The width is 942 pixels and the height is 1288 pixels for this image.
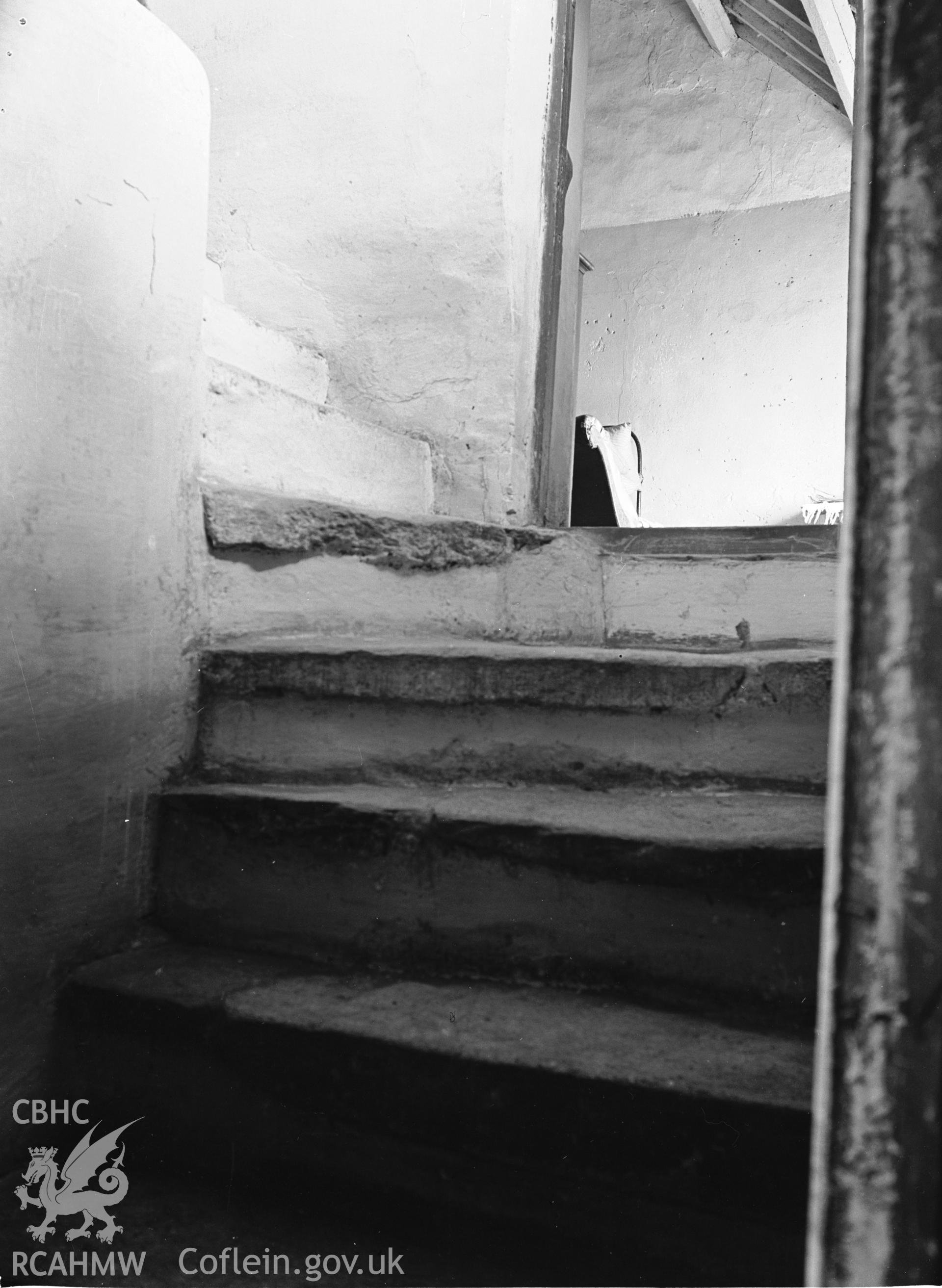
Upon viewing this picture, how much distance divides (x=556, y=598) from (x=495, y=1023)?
797 mm

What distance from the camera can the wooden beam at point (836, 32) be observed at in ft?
13.1

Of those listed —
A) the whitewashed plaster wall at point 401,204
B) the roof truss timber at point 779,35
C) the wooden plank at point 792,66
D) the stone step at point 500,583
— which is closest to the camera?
the stone step at point 500,583

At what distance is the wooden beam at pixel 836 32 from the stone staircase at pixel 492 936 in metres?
3.78

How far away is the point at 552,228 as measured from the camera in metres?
2.31

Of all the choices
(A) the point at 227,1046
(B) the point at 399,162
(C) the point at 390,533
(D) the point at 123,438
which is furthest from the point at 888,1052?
(B) the point at 399,162

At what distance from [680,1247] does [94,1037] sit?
627 mm

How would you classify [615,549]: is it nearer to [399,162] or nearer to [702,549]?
[702,549]

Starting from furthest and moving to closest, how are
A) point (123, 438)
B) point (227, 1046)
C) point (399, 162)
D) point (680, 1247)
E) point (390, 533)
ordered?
point (399, 162) < point (390, 533) < point (123, 438) < point (227, 1046) < point (680, 1247)

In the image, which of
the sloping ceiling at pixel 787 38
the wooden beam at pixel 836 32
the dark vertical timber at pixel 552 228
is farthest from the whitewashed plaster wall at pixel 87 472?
the sloping ceiling at pixel 787 38

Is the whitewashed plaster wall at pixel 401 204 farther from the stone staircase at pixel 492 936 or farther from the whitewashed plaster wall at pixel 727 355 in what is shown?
the whitewashed plaster wall at pixel 727 355

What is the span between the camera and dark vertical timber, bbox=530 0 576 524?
226 centimetres

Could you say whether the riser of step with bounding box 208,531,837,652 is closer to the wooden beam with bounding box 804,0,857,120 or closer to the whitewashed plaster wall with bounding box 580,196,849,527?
the wooden beam with bounding box 804,0,857,120

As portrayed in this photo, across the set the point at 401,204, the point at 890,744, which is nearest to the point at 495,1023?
the point at 890,744

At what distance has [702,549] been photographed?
5.72 ft
